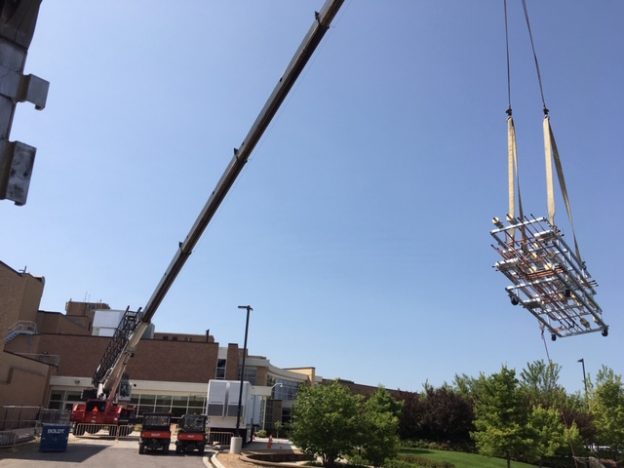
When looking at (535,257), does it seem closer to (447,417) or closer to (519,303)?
(519,303)

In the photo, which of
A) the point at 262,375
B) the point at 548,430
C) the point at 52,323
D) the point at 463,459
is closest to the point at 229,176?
the point at 463,459

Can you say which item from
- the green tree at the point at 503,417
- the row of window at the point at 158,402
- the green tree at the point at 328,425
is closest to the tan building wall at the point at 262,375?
the row of window at the point at 158,402

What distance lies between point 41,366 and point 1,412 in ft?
36.0

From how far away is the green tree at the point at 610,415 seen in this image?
146 ft

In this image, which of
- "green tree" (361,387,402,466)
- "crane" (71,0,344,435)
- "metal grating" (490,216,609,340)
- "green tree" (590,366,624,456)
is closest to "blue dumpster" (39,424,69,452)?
"crane" (71,0,344,435)

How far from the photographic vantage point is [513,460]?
136 feet

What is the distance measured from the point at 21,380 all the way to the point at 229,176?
24537 mm

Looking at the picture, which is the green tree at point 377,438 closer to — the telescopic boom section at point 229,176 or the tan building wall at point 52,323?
the telescopic boom section at point 229,176

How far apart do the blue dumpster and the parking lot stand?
1.29ft

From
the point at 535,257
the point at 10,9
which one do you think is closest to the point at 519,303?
the point at 535,257

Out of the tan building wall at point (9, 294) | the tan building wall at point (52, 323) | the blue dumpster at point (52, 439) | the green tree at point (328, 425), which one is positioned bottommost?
the blue dumpster at point (52, 439)

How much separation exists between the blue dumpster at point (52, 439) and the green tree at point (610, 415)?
41.2m

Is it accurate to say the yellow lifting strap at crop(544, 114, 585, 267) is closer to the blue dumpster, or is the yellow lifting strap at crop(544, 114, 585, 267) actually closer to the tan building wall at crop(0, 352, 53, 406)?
the blue dumpster

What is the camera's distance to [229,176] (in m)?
23.9
